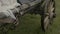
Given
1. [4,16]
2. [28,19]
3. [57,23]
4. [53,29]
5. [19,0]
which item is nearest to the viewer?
[4,16]

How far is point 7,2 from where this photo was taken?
7.84 ft

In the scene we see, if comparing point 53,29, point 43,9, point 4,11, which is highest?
point 4,11

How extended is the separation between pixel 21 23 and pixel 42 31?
0.49 metres

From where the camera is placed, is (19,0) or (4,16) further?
(19,0)

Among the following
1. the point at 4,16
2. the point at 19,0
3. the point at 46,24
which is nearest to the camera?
the point at 4,16

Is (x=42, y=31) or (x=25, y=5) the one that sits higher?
(x=25, y=5)

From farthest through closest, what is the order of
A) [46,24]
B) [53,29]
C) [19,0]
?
[53,29] < [46,24] < [19,0]

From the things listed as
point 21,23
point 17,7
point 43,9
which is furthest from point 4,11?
point 21,23

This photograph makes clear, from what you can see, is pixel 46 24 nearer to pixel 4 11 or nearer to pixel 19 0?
pixel 19 0

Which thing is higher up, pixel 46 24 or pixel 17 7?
pixel 17 7

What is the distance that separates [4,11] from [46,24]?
871 millimetres

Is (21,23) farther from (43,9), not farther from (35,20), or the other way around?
(43,9)

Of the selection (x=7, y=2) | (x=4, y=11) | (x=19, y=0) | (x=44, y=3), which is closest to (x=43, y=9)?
(x=44, y=3)

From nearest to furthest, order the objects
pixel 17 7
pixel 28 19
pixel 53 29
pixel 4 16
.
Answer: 1. pixel 4 16
2. pixel 17 7
3. pixel 53 29
4. pixel 28 19
